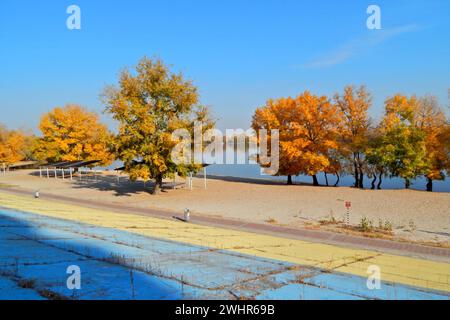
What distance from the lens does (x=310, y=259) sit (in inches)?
400

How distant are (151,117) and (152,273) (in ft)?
90.4

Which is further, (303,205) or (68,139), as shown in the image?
(68,139)

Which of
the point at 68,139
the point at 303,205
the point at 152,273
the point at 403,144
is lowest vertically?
the point at 303,205

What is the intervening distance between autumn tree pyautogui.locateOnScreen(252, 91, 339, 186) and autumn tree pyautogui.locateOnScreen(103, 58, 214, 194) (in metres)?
13.1

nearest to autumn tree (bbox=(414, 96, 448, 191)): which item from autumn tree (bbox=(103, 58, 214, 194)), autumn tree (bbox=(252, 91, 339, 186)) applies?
autumn tree (bbox=(252, 91, 339, 186))

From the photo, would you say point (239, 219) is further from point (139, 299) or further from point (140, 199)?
point (139, 299)

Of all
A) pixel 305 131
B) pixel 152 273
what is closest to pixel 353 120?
pixel 305 131

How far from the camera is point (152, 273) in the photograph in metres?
6.35

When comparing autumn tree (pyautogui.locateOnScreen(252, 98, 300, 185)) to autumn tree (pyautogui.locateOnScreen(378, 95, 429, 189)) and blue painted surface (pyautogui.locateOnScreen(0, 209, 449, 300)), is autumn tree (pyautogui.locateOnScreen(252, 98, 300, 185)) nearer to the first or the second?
autumn tree (pyautogui.locateOnScreen(378, 95, 429, 189))

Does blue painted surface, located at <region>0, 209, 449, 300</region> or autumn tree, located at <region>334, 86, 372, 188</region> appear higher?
autumn tree, located at <region>334, 86, 372, 188</region>

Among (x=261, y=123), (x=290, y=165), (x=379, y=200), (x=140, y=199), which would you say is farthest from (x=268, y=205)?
(x=261, y=123)

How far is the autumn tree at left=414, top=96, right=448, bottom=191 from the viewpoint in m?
38.4

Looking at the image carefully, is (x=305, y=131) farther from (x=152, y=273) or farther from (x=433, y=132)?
(x=152, y=273)

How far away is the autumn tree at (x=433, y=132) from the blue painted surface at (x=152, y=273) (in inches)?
1445
